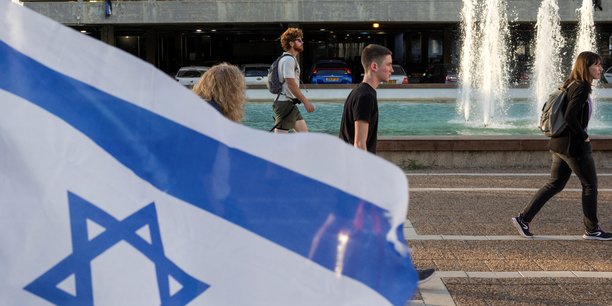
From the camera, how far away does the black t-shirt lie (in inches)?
211

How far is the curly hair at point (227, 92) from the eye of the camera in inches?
155

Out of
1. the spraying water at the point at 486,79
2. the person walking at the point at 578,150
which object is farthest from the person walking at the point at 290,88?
the spraying water at the point at 486,79

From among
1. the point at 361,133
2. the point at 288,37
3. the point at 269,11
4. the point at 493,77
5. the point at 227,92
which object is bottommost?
the point at 493,77

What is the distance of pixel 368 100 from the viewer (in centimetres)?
536

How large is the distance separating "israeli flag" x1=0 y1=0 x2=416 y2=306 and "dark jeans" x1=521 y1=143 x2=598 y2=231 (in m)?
4.63

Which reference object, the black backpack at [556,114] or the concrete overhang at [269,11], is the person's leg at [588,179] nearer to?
the black backpack at [556,114]

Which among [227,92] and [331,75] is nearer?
[227,92]

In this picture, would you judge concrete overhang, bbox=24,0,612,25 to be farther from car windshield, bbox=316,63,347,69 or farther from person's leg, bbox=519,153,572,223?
person's leg, bbox=519,153,572,223

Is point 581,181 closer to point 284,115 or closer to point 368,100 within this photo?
point 368,100

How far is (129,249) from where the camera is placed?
2.42 meters

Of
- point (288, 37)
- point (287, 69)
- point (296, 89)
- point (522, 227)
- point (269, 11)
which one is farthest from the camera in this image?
point (269, 11)

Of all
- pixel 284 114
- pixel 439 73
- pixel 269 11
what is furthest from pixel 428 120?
pixel 269 11

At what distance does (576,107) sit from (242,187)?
4.63 meters

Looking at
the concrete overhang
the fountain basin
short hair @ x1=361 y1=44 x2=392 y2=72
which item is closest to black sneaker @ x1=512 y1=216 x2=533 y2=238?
short hair @ x1=361 y1=44 x2=392 y2=72
